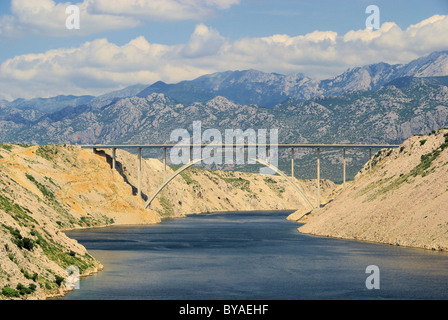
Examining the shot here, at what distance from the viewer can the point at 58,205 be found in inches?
4469

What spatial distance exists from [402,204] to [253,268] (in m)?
28.9

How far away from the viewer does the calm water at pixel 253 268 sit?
173 ft

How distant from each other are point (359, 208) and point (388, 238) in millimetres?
12534

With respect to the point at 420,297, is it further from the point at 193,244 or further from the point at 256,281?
the point at 193,244

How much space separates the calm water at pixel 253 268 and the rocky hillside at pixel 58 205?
3.43 meters

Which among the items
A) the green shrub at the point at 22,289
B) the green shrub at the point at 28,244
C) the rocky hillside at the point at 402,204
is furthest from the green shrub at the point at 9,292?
the rocky hillside at the point at 402,204

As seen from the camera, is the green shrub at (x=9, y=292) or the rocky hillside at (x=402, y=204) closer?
the green shrub at (x=9, y=292)

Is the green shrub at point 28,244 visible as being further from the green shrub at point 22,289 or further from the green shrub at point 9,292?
the green shrub at point 9,292

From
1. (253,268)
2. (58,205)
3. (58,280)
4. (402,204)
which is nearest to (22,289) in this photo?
(58,280)

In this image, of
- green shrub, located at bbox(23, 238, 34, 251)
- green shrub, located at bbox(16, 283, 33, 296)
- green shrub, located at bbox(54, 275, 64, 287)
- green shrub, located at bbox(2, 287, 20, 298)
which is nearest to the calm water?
green shrub, located at bbox(54, 275, 64, 287)

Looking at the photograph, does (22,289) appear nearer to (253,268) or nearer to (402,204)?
(253,268)

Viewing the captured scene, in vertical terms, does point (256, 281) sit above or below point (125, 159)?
below

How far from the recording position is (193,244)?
305ft
